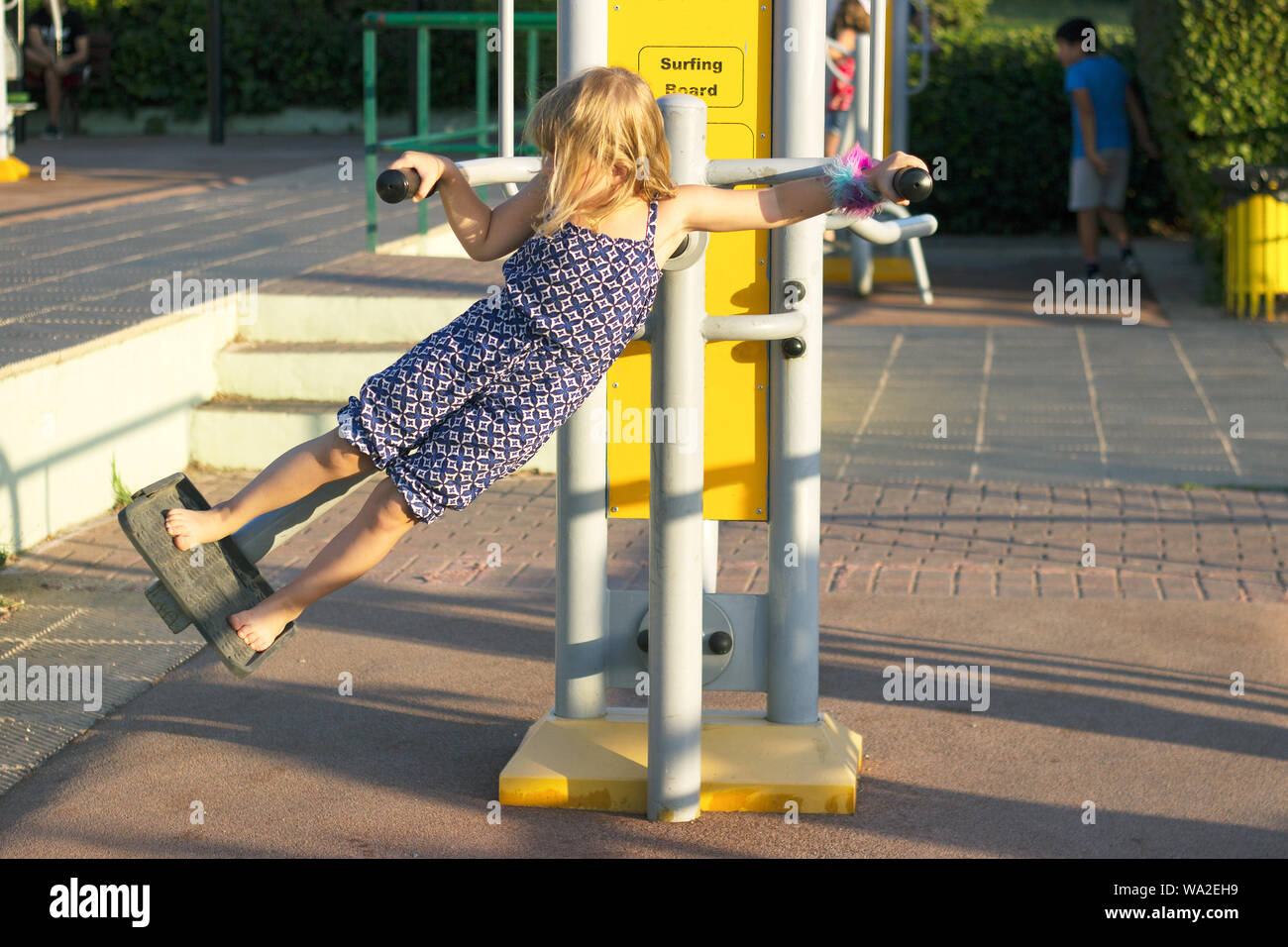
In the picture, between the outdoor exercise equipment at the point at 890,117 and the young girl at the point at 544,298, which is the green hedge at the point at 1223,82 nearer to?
the outdoor exercise equipment at the point at 890,117

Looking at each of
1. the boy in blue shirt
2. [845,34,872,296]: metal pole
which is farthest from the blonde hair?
the boy in blue shirt

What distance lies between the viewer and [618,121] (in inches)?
119

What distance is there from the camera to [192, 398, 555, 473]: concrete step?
6.89 metres

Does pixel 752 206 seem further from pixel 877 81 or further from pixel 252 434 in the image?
pixel 252 434

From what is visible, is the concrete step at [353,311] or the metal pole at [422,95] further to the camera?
the metal pole at [422,95]

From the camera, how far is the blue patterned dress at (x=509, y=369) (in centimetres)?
311

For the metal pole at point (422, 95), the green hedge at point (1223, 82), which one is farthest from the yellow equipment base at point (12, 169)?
the green hedge at point (1223, 82)

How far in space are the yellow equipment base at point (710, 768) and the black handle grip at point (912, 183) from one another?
137cm

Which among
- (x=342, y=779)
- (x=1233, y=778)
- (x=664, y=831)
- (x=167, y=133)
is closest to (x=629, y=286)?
(x=664, y=831)

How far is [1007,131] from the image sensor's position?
14727 millimetres

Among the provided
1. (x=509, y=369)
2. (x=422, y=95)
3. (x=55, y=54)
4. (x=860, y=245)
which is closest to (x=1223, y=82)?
(x=860, y=245)

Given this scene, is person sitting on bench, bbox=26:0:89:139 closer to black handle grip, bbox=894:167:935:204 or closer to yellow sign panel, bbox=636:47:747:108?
yellow sign panel, bbox=636:47:747:108

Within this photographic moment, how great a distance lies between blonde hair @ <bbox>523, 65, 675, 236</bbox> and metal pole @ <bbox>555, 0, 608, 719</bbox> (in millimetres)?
611

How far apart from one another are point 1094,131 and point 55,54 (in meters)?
12.5
